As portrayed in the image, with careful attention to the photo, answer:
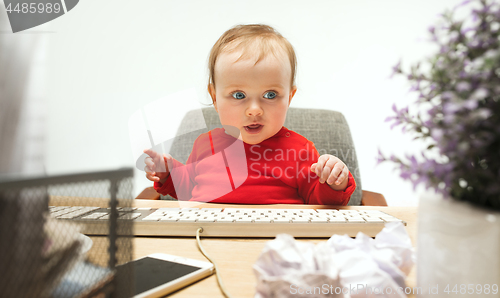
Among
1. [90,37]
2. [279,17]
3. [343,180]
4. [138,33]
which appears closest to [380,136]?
[279,17]

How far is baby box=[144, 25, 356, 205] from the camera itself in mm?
877

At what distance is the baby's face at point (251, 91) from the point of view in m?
0.88

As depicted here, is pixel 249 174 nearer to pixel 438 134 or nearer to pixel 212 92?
pixel 212 92

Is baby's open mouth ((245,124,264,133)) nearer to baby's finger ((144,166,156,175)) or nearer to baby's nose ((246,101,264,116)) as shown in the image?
baby's nose ((246,101,264,116))

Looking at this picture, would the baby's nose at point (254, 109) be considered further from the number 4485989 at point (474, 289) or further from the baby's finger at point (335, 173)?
the number 4485989 at point (474, 289)


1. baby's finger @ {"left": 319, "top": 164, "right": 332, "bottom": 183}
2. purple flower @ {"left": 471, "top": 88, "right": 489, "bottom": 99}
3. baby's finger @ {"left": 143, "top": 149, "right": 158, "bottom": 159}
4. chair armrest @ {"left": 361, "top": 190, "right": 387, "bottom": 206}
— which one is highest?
purple flower @ {"left": 471, "top": 88, "right": 489, "bottom": 99}

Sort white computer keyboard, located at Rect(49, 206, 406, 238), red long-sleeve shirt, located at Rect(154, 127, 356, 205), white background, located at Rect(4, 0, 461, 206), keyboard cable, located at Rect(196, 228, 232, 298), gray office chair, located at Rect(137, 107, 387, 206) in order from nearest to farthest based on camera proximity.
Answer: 1. keyboard cable, located at Rect(196, 228, 232, 298)
2. white computer keyboard, located at Rect(49, 206, 406, 238)
3. red long-sleeve shirt, located at Rect(154, 127, 356, 205)
4. white background, located at Rect(4, 0, 461, 206)
5. gray office chair, located at Rect(137, 107, 387, 206)

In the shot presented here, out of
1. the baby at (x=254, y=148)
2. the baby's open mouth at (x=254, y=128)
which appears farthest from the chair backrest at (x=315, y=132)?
the baby's open mouth at (x=254, y=128)

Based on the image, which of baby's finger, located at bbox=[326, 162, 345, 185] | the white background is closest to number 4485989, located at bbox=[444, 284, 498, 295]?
baby's finger, located at bbox=[326, 162, 345, 185]

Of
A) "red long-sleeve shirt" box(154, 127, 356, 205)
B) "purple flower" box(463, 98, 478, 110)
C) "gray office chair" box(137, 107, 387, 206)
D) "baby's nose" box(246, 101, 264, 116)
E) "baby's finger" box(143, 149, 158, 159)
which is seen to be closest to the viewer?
"purple flower" box(463, 98, 478, 110)

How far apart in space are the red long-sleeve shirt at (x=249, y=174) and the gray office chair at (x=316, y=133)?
167 millimetres

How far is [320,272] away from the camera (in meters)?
0.23

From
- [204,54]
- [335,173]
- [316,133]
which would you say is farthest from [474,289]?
[204,54]

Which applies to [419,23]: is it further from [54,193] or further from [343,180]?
[54,193]
